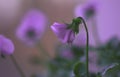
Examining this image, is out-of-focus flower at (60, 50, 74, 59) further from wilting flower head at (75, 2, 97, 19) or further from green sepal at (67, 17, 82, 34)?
green sepal at (67, 17, 82, 34)

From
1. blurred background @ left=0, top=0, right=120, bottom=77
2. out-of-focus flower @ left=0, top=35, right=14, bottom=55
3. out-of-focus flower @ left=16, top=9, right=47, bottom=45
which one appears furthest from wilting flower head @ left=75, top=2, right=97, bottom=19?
blurred background @ left=0, top=0, right=120, bottom=77

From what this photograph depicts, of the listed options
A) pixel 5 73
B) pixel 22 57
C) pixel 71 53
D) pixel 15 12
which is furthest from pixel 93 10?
pixel 15 12

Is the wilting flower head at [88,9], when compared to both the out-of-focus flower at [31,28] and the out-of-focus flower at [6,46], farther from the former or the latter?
the out-of-focus flower at [6,46]

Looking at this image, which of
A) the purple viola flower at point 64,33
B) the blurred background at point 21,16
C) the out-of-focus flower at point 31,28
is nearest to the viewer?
the purple viola flower at point 64,33

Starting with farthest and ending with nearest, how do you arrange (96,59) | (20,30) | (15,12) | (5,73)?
(15,12) → (5,73) → (20,30) → (96,59)

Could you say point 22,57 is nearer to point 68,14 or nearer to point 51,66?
point 68,14

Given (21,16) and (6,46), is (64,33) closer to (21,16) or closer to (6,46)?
(6,46)

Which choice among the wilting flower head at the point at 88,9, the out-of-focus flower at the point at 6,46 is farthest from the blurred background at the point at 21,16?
the out-of-focus flower at the point at 6,46
